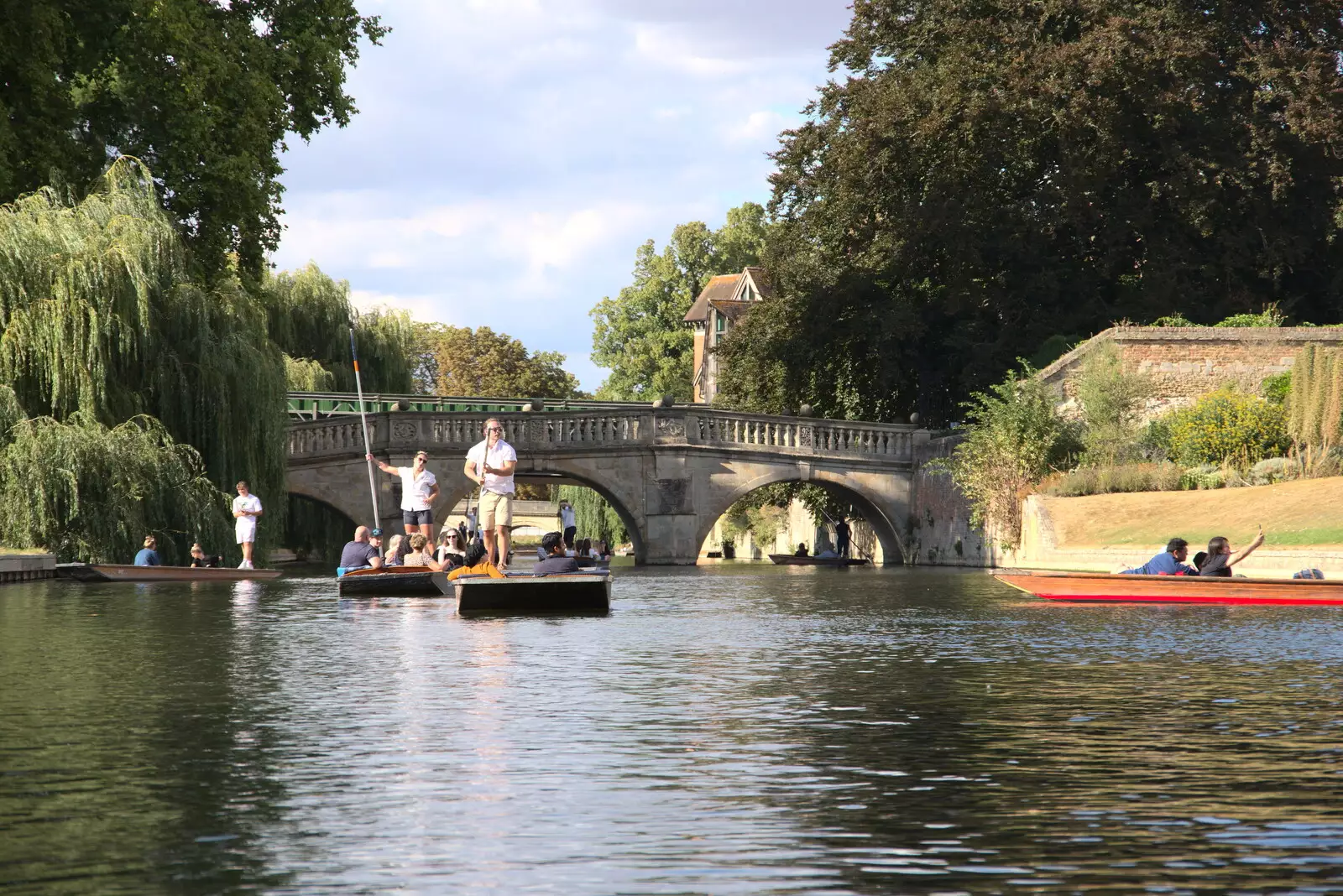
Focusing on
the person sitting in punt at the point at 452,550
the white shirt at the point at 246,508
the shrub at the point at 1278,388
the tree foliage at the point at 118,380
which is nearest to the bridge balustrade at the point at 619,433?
the tree foliage at the point at 118,380

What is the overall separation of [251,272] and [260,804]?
2550 cm

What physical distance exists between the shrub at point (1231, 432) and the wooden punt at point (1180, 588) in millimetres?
10478

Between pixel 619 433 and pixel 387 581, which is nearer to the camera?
pixel 387 581

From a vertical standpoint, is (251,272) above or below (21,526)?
above

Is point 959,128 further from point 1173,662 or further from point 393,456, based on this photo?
point 1173,662

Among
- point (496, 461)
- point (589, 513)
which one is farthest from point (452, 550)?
point (589, 513)

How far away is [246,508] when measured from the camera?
79.8 ft

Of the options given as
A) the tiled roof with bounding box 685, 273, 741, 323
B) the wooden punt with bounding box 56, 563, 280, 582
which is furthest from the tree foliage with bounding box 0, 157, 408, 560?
the tiled roof with bounding box 685, 273, 741, 323

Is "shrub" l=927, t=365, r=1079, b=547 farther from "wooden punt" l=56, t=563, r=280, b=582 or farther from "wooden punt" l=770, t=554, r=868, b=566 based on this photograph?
"wooden punt" l=56, t=563, r=280, b=582

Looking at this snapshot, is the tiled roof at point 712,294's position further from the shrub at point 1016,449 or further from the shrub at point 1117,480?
the shrub at point 1117,480

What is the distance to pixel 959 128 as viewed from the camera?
119 ft

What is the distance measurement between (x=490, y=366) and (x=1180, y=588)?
66454 mm

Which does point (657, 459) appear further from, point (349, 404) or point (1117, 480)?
point (1117, 480)

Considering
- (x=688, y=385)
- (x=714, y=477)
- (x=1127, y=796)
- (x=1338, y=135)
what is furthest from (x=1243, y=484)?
(x=688, y=385)
